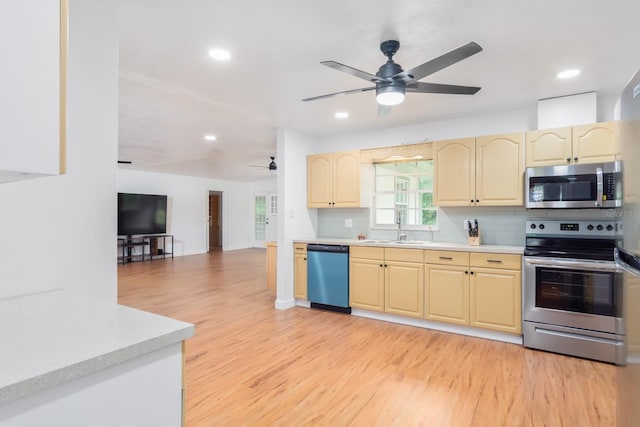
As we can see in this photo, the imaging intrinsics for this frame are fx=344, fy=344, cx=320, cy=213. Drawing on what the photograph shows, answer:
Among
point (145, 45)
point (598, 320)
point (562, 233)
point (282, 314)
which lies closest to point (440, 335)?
point (598, 320)

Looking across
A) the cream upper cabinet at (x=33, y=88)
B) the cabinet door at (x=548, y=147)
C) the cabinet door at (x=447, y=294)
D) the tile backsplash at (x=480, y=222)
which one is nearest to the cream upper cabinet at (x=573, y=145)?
the cabinet door at (x=548, y=147)

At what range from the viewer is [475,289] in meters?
3.40

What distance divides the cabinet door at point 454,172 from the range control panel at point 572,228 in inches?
25.0

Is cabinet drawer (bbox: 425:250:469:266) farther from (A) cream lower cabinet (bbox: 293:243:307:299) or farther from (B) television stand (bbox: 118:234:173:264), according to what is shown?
(B) television stand (bbox: 118:234:173:264)

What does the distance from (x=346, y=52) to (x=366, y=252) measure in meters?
2.29

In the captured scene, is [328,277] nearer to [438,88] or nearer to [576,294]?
[576,294]

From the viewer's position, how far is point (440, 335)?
3516mm

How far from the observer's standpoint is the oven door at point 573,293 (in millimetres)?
2830

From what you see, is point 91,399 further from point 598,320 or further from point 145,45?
point 598,320

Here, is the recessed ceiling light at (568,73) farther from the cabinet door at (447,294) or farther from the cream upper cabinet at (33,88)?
the cream upper cabinet at (33,88)

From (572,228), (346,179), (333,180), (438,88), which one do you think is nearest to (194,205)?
(333,180)

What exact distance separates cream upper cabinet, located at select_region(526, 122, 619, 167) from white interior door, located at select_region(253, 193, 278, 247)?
8.56 metres

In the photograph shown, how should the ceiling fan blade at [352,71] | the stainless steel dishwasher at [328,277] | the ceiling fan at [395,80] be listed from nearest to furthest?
1. the ceiling fan blade at [352,71]
2. the ceiling fan at [395,80]
3. the stainless steel dishwasher at [328,277]

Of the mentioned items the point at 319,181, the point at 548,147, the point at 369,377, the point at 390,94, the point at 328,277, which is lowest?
the point at 369,377
